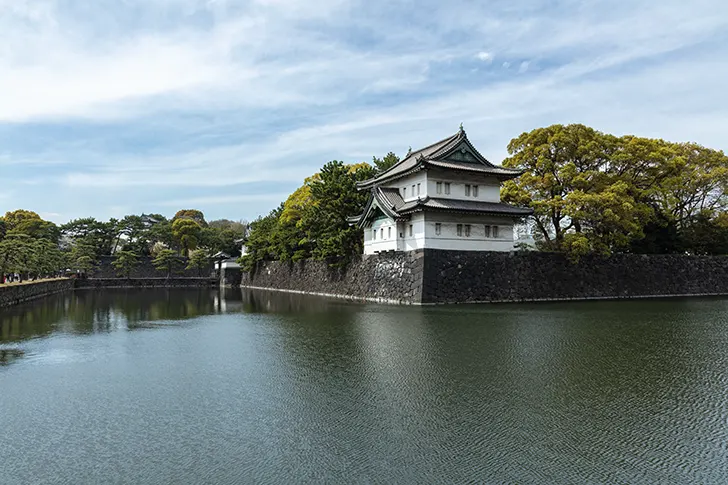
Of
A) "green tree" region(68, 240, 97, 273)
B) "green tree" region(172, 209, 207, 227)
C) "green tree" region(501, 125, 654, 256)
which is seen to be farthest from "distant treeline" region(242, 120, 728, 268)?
"green tree" region(172, 209, 207, 227)

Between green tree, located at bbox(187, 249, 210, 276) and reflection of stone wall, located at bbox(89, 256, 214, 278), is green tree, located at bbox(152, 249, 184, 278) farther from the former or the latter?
green tree, located at bbox(187, 249, 210, 276)

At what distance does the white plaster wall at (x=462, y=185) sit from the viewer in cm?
2348

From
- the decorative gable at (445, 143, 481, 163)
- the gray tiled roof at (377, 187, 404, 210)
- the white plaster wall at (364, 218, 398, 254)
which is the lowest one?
the white plaster wall at (364, 218, 398, 254)

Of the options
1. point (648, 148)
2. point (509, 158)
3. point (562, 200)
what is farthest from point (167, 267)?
point (648, 148)

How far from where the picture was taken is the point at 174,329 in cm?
1530

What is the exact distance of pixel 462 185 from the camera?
24.2 metres

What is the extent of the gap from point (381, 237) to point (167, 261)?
1153 inches

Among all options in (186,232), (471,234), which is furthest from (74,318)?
(186,232)

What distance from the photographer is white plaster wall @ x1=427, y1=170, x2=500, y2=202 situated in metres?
23.5

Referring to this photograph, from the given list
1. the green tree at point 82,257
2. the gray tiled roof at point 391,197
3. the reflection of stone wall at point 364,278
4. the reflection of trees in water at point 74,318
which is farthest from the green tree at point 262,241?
the reflection of trees in water at point 74,318

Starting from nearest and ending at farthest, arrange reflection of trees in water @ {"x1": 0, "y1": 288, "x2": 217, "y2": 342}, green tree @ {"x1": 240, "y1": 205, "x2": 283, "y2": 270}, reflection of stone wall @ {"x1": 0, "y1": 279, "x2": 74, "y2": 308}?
1. reflection of trees in water @ {"x1": 0, "y1": 288, "x2": 217, "y2": 342}
2. reflection of stone wall @ {"x1": 0, "y1": 279, "x2": 74, "y2": 308}
3. green tree @ {"x1": 240, "y1": 205, "x2": 283, "y2": 270}

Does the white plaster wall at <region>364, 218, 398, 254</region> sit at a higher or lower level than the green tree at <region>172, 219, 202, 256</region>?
lower

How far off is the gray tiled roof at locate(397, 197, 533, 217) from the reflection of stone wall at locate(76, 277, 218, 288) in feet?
100

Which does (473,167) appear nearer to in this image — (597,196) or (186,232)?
(597,196)
